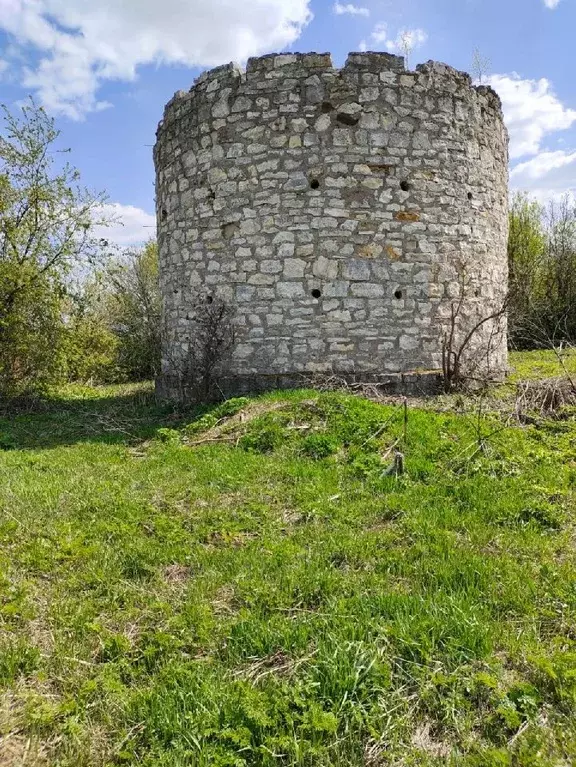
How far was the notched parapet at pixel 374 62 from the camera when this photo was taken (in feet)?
26.5

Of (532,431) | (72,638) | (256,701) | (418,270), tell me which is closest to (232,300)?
(418,270)

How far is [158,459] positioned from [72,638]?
3.39 meters

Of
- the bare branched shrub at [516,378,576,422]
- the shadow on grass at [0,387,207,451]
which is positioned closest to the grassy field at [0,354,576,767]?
the bare branched shrub at [516,378,576,422]

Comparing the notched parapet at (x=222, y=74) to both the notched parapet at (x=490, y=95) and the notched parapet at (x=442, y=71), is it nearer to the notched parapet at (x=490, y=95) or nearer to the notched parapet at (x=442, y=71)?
the notched parapet at (x=442, y=71)

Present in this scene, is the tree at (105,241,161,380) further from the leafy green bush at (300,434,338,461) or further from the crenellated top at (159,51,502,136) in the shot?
the leafy green bush at (300,434,338,461)

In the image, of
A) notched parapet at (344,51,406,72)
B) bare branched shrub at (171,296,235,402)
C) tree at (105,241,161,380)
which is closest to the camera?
notched parapet at (344,51,406,72)

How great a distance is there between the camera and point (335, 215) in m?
8.15

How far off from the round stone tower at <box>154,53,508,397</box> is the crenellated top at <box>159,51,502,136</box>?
0.07 ft

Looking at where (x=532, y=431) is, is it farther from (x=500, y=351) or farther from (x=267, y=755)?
(x=267, y=755)

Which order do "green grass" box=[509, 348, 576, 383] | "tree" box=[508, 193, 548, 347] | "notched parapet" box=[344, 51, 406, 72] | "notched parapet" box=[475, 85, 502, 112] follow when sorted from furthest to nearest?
"tree" box=[508, 193, 548, 347] < "green grass" box=[509, 348, 576, 383] < "notched parapet" box=[475, 85, 502, 112] < "notched parapet" box=[344, 51, 406, 72]

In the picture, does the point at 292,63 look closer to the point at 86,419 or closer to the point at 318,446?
the point at 318,446

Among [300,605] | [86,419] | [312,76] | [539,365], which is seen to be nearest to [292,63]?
[312,76]

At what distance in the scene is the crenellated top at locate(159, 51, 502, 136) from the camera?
8.09 m

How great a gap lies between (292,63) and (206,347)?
171 inches
